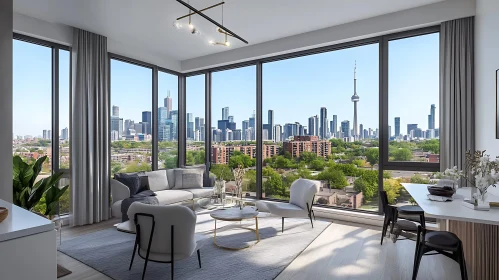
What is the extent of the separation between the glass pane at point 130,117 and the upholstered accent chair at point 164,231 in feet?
9.95

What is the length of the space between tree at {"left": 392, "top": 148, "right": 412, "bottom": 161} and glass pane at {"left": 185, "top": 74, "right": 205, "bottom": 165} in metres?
4.03

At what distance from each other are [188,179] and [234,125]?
1.54m

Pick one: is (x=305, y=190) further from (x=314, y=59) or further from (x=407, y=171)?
(x=314, y=59)

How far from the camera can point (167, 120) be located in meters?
6.41

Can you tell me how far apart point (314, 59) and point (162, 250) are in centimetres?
416

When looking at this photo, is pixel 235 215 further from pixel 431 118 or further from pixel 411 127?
pixel 431 118

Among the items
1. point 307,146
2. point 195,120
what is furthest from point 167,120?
point 307,146

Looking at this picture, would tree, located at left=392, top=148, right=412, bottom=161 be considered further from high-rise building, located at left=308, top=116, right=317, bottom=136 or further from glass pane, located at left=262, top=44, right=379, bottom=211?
high-rise building, located at left=308, top=116, right=317, bottom=136

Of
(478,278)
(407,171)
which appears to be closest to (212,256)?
(478,278)

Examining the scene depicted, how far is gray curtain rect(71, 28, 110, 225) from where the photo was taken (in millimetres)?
4492

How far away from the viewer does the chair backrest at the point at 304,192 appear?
4210mm

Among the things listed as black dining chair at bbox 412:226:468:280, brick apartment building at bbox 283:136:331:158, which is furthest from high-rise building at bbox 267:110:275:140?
black dining chair at bbox 412:226:468:280

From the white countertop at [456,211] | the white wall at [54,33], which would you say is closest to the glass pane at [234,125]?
the white wall at [54,33]

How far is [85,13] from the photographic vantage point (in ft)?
13.2
